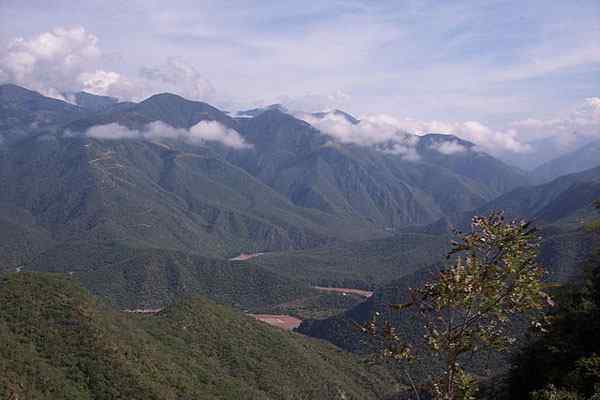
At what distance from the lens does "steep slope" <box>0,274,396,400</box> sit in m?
70.3

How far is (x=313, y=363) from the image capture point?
109 m

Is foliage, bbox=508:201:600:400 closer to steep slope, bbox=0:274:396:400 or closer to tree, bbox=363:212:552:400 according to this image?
tree, bbox=363:212:552:400

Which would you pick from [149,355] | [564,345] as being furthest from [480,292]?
[149,355]

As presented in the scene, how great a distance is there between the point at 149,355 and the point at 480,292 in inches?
3043

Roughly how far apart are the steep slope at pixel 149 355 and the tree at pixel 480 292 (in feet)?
200

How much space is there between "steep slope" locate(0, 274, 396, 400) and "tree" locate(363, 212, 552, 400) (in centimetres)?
6109

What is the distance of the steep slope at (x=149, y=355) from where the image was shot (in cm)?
7031

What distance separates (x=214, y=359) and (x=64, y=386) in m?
32.9

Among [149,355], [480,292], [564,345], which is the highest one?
[480,292]

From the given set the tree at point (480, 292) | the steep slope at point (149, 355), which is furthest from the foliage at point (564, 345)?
the steep slope at point (149, 355)

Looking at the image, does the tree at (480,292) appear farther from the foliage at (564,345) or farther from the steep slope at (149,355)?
the steep slope at (149,355)

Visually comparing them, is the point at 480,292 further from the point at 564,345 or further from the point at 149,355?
the point at 149,355

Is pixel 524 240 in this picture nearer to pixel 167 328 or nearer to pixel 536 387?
pixel 536 387

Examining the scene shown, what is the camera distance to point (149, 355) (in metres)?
83.1
